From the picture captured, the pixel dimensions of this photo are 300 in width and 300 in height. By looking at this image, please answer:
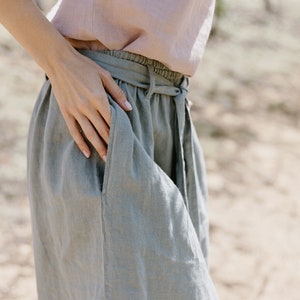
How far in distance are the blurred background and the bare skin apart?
1262 mm

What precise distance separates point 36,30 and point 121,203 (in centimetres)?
28

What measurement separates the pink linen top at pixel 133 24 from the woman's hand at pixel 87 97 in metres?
0.05

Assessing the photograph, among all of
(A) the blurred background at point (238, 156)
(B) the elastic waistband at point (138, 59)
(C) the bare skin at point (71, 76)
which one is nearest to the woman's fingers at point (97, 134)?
(C) the bare skin at point (71, 76)

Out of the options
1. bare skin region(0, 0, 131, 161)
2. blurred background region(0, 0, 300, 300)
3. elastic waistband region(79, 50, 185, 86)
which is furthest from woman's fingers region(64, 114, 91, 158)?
blurred background region(0, 0, 300, 300)

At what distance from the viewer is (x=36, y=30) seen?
43.1 inches

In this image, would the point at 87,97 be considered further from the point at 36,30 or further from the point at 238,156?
the point at 238,156

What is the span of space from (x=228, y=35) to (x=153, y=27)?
4093 mm

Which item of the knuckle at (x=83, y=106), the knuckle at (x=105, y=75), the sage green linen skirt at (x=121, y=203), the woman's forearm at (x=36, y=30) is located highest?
the woman's forearm at (x=36, y=30)

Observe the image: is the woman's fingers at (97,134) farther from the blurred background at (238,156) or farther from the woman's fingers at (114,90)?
the blurred background at (238,156)

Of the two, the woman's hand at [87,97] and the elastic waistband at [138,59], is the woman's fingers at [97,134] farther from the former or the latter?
the elastic waistband at [138,59]

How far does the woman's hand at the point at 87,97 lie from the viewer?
1098 millimetres

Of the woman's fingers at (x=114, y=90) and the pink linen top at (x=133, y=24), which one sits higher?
the pink linen top at (x=133, y=24)

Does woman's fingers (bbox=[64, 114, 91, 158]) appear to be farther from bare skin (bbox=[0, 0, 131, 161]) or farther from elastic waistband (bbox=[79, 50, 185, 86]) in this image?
Answer: elastic waistband (bbox=[79, 50, 185, 86])

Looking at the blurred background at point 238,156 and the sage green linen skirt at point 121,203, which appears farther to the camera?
the blurred background at point 238,156
